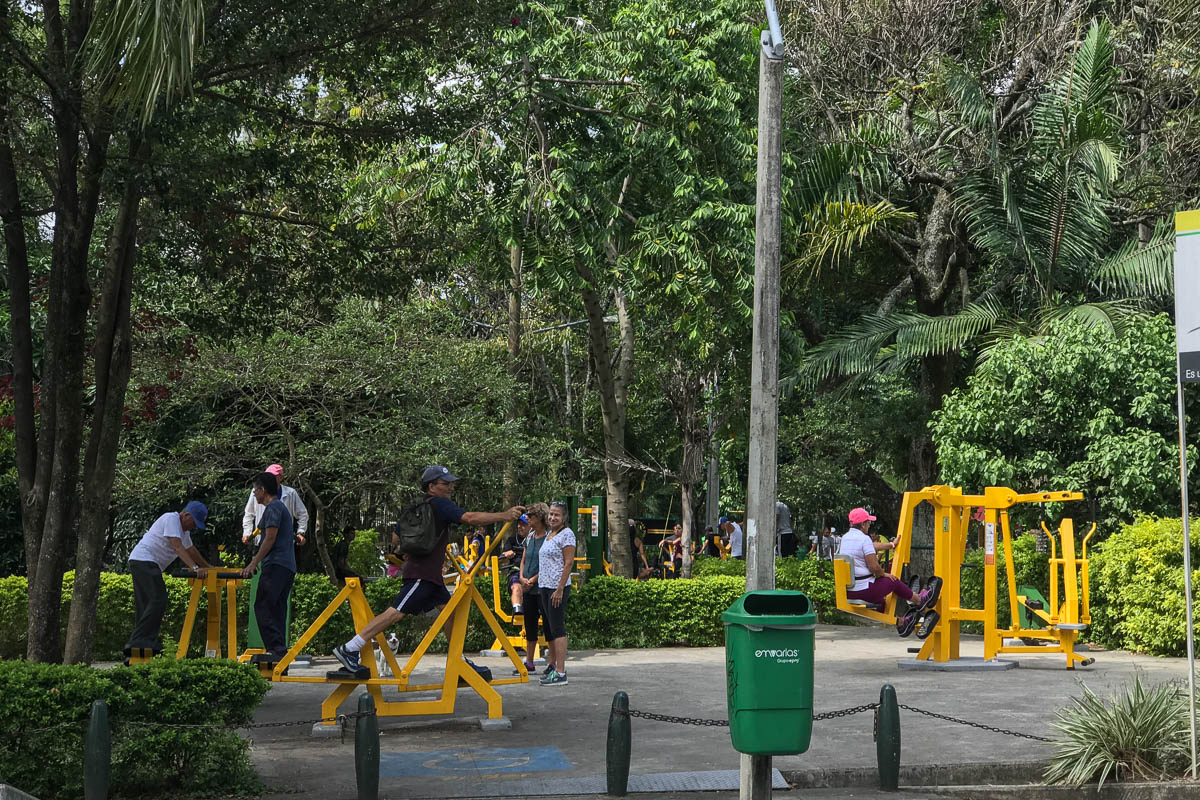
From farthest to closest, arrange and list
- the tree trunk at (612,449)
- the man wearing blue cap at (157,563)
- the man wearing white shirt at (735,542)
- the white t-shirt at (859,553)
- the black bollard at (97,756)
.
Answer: the man wearing white shirt at (735,542)
the tree trunk at (612,449)
the white t-shirt at (859,553)
the man wearing blue cap at (157,563)
the black bollard at (97,756)

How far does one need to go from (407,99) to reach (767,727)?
29.3 feet

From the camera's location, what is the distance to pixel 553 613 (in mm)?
12062

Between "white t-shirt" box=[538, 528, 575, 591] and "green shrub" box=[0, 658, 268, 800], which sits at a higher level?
"white t-shirt" box=[538, 528, 575, 591]

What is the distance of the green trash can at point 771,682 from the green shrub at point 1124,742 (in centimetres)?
227

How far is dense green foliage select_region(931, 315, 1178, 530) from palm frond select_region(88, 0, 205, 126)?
13131mm

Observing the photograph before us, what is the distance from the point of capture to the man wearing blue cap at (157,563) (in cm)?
1165

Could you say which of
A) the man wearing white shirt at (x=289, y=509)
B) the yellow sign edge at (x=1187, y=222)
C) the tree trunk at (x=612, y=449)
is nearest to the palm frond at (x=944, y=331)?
the tree trunk at (x=612, y=449)

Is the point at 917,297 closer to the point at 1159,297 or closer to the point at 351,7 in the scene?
the point at 1159,297

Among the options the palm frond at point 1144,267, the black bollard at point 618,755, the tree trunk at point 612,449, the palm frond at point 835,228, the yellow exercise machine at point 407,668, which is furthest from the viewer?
the tree trunk at point 612,449

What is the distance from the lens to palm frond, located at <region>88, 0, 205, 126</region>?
7625 millimetres

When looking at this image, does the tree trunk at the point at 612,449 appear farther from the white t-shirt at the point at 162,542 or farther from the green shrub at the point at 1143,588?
the white t-shirt at the point at 162,542

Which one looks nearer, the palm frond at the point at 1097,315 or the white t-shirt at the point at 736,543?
the palm frond at the point at 1097,315

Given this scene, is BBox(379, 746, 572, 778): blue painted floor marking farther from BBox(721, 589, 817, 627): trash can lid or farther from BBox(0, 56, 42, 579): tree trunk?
BBox(0, 56, 42, 579): tree trunk

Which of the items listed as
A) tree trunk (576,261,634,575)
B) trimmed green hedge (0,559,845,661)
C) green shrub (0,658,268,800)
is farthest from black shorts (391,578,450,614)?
tree trunk (576,261,634,575)
